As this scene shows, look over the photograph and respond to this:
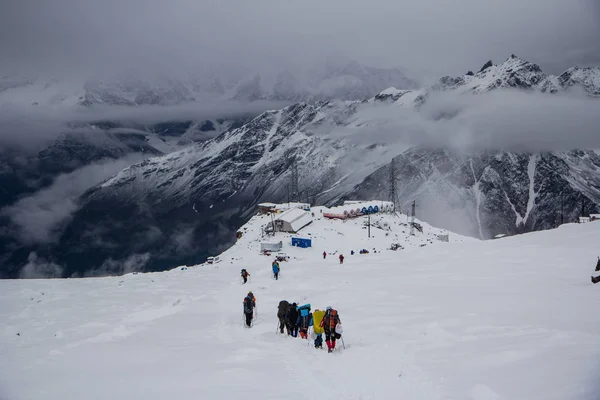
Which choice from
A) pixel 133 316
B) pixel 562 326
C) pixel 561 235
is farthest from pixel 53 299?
pixel 561 235

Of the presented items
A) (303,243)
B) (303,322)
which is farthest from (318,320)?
(303,243)

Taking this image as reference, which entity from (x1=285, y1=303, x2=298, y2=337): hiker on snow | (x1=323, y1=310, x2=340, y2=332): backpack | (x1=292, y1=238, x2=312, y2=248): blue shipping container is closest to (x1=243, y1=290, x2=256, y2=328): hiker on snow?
(x1=285, y1=303, x2=298, y2=337): hiker on snow

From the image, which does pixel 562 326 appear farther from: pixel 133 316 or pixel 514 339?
pixel 133 316

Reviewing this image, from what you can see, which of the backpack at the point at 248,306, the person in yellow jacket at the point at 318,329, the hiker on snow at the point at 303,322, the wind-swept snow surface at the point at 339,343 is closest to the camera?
the wind-swept snow surface at the point at 339,343

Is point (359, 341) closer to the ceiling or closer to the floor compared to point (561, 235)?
closer to the floor

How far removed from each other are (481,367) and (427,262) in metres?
23.6

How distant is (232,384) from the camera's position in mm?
10070

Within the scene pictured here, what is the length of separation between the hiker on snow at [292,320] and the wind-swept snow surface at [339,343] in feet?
1.54

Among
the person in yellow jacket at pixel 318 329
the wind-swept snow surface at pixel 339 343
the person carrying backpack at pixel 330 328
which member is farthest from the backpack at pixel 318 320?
the wind-swept snow surface at pixel 339 343

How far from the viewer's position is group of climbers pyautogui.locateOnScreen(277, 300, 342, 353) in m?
13.6

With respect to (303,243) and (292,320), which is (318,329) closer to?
(292,320)

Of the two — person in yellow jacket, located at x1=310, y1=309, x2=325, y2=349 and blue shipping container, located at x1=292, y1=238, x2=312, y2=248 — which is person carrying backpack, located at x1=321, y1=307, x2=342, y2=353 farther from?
blue shipping container, located at x1=292, y1=238, x2=312, y2=248

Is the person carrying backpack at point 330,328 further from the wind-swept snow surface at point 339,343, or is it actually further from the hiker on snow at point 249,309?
the hiker on snow at point 249,309

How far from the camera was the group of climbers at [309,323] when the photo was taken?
44.6 feet
